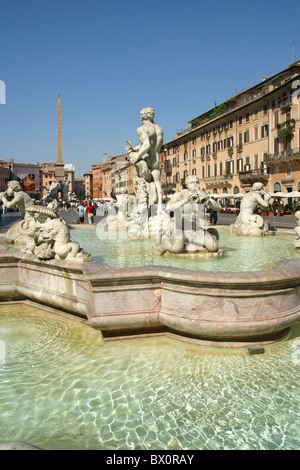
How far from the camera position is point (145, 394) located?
2967 mm

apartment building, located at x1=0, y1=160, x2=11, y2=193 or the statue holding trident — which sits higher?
apartment building, located at x1=0, y1=160, x2=11, y2=193

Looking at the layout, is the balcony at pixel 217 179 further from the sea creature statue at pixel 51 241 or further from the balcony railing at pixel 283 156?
the sea creature statue at pixel 51 241

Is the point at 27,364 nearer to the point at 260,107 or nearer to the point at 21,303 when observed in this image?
the point at 21,303

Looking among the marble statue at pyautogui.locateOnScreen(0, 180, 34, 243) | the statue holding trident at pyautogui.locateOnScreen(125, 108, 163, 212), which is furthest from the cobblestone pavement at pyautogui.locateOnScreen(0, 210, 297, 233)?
the marble statue at pyautogui.locateOnScreen(0, 180, 34, 243)

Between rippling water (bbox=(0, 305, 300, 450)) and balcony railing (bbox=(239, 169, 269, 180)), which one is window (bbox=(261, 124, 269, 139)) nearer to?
balcony railing (bbox=(239, 169, 269, 180))

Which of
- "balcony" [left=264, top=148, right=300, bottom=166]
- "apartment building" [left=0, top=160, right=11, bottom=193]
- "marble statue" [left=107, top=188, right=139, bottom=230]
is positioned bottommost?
A: "marble statue" [left=107, top=188, right=139, bottom=230]

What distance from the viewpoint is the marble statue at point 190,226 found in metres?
5.67

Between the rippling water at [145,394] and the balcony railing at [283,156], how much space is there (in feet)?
108

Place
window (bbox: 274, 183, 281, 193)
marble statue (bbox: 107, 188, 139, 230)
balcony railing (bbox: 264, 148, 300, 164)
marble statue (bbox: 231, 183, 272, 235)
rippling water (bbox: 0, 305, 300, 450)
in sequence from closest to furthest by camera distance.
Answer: rippling water (bbox: 0, 305, 300, 450), marble statue (bbox: 231, 183, 272, 235), marble statue (bbox: 107, 188, 139, 230), balcony railing (bbox: 264, 148, 300, 164), window (bbox: 274, 183, 281, 193)

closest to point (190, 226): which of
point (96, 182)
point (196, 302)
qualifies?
point (196, 302)

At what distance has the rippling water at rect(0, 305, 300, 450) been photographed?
2498 mm

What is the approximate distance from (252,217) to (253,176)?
32.7 meters

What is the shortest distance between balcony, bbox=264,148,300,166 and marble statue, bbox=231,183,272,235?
27.4 meters
